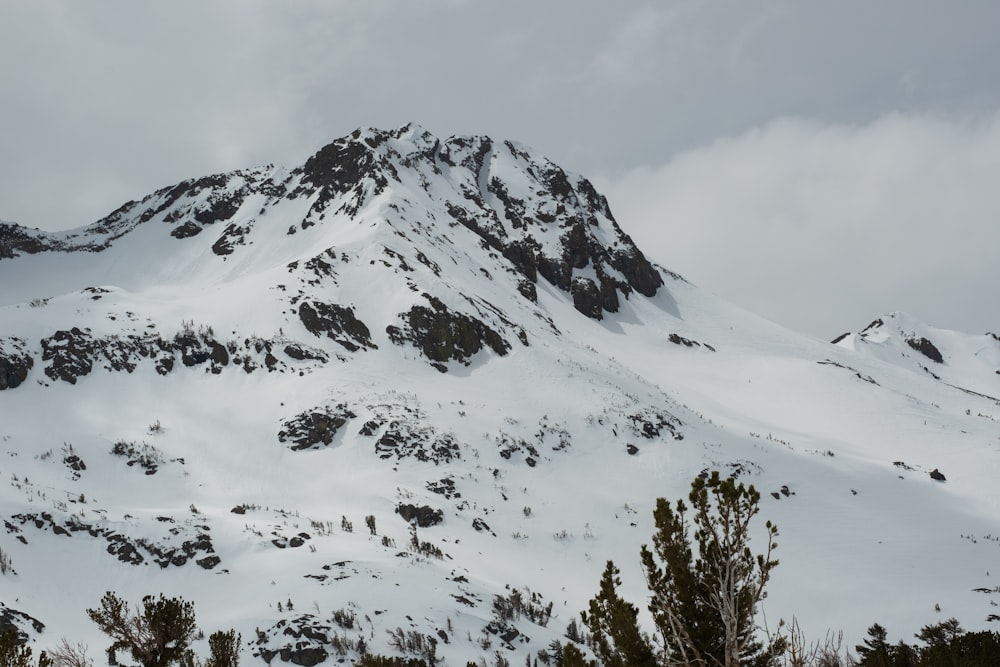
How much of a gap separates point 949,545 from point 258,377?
4752 centimetres

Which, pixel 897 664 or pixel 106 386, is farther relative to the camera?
pixel 106 386

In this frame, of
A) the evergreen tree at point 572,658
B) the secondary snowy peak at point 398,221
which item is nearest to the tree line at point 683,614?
the evergreen tree at point 572,658

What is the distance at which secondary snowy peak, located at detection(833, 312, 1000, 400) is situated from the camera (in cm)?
12562

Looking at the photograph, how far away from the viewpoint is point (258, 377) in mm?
46938

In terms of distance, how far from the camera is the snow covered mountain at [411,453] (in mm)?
23594

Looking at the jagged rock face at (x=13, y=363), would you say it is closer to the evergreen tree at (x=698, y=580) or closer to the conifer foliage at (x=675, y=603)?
the conifer foliage at (x=675, y=603)

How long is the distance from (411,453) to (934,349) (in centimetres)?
15090

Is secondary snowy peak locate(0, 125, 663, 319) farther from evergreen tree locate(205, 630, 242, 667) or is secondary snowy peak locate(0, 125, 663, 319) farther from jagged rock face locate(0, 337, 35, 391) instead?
evergreen tree locate(205, 630, 242, 667)

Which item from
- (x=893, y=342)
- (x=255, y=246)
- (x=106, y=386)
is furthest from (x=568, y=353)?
(x=893, y=342)

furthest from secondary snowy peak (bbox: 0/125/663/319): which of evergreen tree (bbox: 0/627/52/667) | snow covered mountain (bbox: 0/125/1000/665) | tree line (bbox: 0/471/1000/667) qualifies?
evergreen tree (bbox: 0/627/52/667)

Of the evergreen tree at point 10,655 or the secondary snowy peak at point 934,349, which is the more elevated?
the secondary snowy peak at point 934,349

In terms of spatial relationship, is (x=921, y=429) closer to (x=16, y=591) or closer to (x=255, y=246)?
(x=16, y=591)

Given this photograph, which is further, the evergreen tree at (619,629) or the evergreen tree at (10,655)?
the evergreen tree at (10,655)

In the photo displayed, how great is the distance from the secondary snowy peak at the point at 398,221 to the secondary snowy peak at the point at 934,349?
197 feet
